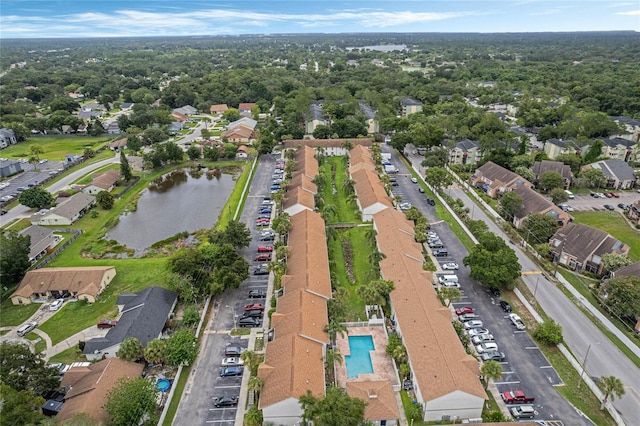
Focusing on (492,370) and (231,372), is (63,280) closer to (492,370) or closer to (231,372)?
(231,372)

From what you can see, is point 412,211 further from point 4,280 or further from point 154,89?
point 154,89

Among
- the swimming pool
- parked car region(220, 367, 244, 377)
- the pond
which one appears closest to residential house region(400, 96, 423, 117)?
the pond

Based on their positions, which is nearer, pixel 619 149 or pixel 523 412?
pixel 523 412

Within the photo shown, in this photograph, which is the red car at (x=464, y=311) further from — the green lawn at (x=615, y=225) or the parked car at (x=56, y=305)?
the parked car at (x=56, y=305)

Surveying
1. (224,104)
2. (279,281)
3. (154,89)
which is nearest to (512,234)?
(279,281)

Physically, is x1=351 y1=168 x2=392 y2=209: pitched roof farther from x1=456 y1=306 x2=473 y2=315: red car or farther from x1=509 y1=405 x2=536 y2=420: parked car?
x1=509 y1=405 x2=536 y2=420: parked car

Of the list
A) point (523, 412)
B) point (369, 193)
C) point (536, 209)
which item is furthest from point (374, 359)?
point (536, 209)
